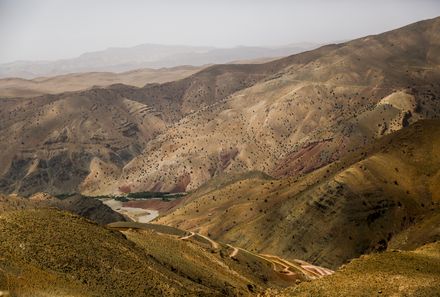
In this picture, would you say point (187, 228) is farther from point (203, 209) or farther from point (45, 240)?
point (45, 240)

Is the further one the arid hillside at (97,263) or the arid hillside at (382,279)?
the arid hillside at (97,263)

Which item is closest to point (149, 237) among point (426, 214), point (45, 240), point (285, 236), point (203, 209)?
point (45, 240)

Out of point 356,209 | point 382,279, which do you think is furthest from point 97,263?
point 356,209

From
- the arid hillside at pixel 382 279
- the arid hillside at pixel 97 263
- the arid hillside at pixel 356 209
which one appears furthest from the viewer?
the arid hillside at pixel 356 209

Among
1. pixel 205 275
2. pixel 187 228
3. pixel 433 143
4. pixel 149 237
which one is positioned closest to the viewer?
pixel 205 275

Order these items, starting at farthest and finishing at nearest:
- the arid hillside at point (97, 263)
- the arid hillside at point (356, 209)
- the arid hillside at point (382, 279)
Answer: the arid hillside at point (356, 209), the arid hillside at point (97, 263), the arid hillside at point (382, 279)

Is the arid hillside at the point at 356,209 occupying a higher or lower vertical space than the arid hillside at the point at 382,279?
lower

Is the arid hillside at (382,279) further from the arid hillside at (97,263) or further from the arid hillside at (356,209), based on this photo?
the arid hillside at (356,209)

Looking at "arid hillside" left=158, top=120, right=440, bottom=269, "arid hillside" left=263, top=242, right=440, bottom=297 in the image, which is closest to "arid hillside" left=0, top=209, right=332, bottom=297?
"arid hillside" left=263, top=242, right=440, bottom=297

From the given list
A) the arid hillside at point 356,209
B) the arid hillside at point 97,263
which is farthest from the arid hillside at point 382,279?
the arid hillside at point 356,209
